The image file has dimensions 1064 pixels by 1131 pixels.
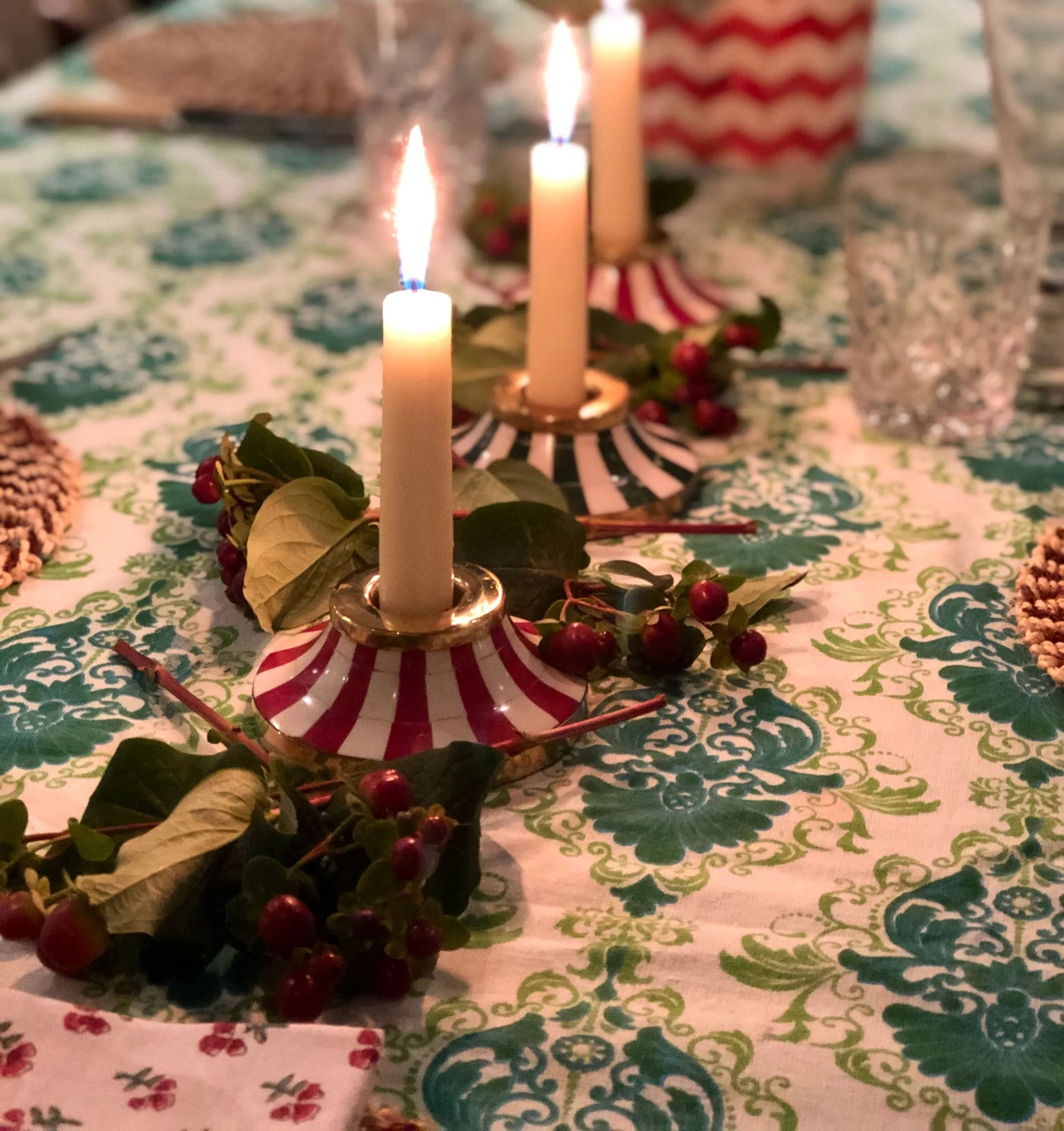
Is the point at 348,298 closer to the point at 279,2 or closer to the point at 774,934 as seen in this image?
the point at 774,934

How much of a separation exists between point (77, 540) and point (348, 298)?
16.8 inches

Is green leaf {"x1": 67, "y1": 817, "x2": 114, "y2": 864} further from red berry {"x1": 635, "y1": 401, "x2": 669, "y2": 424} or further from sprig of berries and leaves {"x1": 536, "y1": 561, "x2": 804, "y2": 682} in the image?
red berry {"x1": 635, "y1": 401, "x2": 669, "y2": 424}

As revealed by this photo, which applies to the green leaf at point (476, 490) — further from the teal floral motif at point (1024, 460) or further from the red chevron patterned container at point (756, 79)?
the red chevron patterned container at point (756, 79)

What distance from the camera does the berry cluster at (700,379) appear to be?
0.94m

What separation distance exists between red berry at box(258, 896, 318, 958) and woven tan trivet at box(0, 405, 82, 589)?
35 centimetres

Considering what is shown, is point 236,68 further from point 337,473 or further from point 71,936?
point 71,936

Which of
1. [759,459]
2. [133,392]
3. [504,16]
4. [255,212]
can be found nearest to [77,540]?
[133,392]

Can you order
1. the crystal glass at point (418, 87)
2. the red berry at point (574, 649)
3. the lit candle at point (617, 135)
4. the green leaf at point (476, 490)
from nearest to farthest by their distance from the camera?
the red berry at point (574, 649) < the green leaf at point (476, 490) < the lit candle at point (617, 135) < the crystal glass at point (418, 87)

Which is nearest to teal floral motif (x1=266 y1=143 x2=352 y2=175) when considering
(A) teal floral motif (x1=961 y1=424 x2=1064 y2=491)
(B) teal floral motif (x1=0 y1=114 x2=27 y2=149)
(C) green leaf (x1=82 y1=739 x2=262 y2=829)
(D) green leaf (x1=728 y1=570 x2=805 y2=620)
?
(B) teal floral motif (x1=0 y1=114 x2=27 y2=149)

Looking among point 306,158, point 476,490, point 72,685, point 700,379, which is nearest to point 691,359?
point 700,379

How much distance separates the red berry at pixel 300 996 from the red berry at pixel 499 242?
830mm

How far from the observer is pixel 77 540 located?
0.82 metres

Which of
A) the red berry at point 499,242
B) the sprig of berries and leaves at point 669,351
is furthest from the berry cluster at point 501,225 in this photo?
the sprig of berries and leaves at point 669,351

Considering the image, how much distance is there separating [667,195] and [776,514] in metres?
0.41
